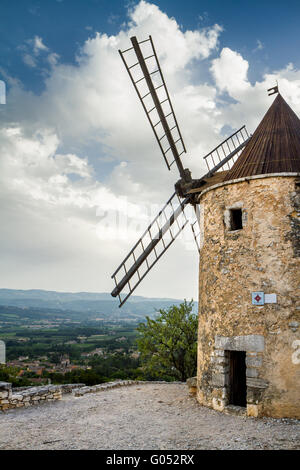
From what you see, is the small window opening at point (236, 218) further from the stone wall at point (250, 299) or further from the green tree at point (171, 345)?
the green tree at point (171, 345)

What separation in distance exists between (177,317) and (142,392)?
17.7ft

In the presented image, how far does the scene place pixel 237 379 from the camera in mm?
9234

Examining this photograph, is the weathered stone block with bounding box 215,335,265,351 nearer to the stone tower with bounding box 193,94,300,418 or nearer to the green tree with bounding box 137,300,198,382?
the stone tower with bounding box 193,94,300,418

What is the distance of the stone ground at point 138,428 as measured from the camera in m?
6.19

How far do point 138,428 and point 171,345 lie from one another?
849cm

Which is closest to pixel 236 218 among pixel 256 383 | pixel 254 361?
pixel 254 361

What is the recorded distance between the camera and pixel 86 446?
243 inches

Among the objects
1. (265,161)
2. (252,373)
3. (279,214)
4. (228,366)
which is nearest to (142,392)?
(228,366)

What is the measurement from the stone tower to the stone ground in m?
0.71

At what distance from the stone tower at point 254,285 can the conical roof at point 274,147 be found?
0.03 m

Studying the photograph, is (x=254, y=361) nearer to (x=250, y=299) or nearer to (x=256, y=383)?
(x=256, y=383)

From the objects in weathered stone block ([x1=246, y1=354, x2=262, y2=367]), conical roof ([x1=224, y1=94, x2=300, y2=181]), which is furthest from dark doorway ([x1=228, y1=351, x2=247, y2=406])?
conical roof ([x1=224, y1=94, x2=300, y2=181])

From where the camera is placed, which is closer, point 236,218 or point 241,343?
point 241,343
